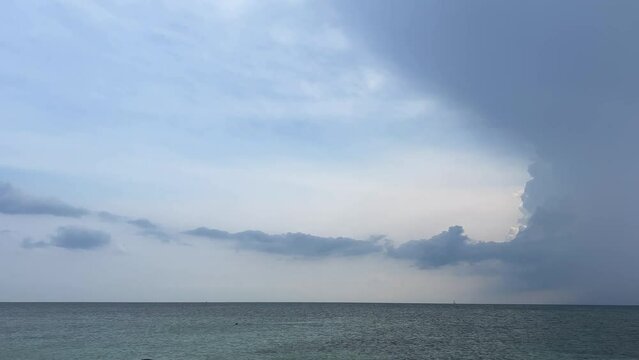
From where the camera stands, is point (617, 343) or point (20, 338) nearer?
point (617, 343)

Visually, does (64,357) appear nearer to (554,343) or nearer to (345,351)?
(345,351)

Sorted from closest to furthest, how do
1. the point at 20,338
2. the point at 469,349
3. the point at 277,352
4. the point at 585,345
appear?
the point at 277,352 < the point at 469,349 < the point at 585,345 < the point at 20,338

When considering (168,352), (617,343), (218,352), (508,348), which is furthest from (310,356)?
(617,343)

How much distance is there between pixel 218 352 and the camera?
298 feet

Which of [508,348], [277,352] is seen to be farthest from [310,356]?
[508,348]

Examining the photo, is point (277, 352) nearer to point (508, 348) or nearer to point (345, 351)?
point (345, 351)

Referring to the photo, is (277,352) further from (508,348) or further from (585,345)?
(585,345)

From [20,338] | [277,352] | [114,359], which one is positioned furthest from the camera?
[20,338]

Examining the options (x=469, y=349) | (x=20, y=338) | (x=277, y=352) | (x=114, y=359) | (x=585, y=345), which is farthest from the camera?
(x=20, y=338)

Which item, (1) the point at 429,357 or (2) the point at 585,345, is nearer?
(1) the point at 429,357

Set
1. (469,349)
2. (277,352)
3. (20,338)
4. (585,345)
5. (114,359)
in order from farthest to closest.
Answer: (20,338) → (585,345) → (469,349) → (277,352) → (114,359)

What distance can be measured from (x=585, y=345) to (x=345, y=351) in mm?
48561

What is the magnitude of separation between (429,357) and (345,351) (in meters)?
13.8

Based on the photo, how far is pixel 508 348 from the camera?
320ft
